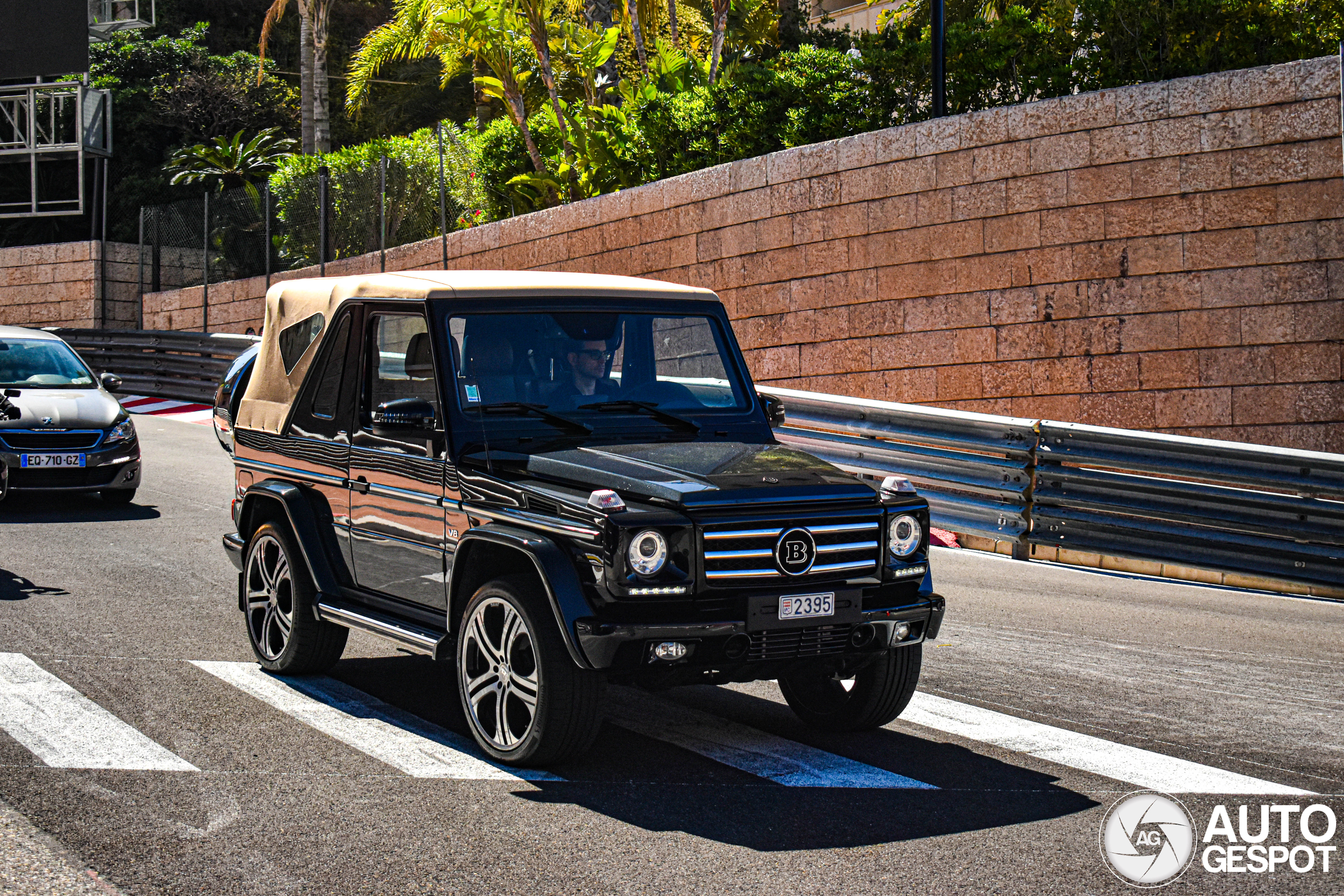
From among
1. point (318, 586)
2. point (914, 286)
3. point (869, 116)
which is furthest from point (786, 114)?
point (318, 586)

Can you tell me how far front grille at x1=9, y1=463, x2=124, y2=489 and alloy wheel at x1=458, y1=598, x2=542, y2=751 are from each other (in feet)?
29.5

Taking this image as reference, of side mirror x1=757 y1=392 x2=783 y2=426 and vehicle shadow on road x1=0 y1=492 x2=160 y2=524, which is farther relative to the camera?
vehicle shadow on road x1=0 y1=492 x2=160 y2=524

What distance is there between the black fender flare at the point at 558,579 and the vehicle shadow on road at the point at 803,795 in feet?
1.81

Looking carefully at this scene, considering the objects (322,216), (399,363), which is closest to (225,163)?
(322,216)

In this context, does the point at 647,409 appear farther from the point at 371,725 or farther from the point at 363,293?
the point at 371,725

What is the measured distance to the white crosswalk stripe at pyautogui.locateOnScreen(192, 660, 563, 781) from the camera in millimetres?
5484

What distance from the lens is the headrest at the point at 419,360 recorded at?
20.2 feet

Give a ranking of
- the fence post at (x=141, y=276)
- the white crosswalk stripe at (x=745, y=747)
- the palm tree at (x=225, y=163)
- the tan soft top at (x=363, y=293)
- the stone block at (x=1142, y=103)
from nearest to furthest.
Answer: the white crosswalk stripe at (x=745, y=747) < the tan soft top at (x=363, y=293) < the stone block at (x=1142, y=103) < the fence post at (x=141, y=276) < the palm tree at (x=225, y=163)

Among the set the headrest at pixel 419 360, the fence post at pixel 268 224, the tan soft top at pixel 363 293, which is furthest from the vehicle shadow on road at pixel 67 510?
the fence post at pixel 268 224

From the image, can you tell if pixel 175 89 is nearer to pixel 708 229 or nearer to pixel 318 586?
pixel 708 229

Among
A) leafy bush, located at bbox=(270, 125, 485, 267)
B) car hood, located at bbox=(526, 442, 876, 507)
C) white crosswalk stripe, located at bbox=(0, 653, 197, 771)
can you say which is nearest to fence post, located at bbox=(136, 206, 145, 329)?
leafy bush, located at bbox=(270, 125, 485, 267)

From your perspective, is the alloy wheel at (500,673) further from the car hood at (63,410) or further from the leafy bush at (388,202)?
the leafy bush at (388,202)

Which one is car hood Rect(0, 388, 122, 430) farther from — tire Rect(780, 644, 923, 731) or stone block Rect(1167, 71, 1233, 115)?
stone block Rect(1167, 71, 1233, 115)

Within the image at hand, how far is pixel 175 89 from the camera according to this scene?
39438 mm
